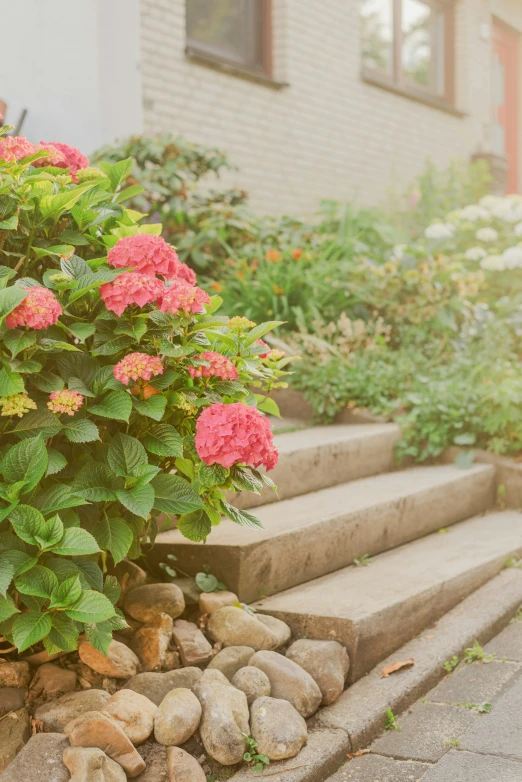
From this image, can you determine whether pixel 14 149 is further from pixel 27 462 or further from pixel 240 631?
pixel 240 631

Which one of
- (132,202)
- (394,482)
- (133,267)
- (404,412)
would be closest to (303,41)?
(132,202)

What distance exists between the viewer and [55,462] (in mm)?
2100

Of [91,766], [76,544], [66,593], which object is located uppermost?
[76,544]

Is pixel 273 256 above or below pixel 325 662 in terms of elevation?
above

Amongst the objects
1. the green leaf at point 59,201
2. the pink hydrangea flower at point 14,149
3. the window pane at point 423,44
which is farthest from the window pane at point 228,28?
the green leaf at point 59,201

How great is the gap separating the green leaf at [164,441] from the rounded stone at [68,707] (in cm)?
62

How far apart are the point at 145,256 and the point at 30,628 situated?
90cm

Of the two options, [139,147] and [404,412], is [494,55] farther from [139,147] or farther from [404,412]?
[404,412]

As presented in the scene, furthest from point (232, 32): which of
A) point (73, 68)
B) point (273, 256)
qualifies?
point (273, 256)

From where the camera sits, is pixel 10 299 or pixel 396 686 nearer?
pixel 10 299

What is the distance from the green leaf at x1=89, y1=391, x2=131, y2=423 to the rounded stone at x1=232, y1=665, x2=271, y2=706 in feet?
2.62

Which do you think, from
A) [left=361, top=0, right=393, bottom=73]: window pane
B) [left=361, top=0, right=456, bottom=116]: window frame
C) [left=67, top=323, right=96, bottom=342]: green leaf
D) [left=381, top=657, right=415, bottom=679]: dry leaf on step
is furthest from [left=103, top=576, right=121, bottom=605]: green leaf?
[left=361, top=0, right=393, bottom=73]: window pane

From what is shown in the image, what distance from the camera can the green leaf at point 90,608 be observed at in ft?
6.33

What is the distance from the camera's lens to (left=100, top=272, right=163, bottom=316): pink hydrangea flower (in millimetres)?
2096
